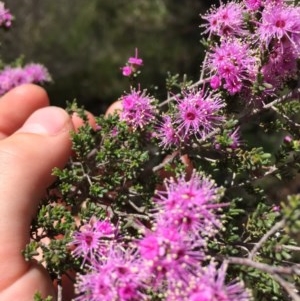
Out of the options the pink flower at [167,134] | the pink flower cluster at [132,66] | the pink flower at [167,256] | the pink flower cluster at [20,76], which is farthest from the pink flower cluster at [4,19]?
the pink flower at [167,256]

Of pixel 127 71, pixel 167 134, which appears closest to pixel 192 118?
pixel 167 134

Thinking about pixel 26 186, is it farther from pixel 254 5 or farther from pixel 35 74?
pixel 35 74

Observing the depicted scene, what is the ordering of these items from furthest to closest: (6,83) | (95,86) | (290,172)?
1. (95,86)
2. (6,83)
3. (290,172)

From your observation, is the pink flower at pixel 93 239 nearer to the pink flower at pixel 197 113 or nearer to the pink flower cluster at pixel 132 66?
the pink flower at pixel 197 113

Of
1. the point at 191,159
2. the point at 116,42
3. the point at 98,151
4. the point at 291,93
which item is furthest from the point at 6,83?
the point at 116,42

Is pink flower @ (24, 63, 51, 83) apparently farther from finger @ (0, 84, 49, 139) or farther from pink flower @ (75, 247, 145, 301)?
pink flower @ (75, 247, 145, 301)

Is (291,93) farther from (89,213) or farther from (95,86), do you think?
(95,86)
